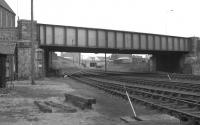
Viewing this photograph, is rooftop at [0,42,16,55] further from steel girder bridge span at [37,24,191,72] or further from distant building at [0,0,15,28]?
distant building at [0,0,15,28]

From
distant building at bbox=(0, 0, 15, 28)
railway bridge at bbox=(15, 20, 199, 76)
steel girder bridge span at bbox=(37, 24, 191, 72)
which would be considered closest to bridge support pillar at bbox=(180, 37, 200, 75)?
railway bridge at bbox=(15, 20, 199, 76)

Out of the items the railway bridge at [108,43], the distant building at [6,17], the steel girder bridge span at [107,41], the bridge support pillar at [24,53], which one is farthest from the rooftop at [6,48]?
the distant building at [6,17]

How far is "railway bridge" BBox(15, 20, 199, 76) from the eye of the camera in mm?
46312

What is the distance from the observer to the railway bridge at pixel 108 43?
46312 millimetres

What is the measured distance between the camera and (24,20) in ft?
147

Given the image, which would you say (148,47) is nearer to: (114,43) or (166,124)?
(114,43)

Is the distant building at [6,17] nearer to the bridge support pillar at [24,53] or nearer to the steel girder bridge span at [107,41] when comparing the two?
the steel girder bridge span at [107,41]

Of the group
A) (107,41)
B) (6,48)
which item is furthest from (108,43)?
(6,48)

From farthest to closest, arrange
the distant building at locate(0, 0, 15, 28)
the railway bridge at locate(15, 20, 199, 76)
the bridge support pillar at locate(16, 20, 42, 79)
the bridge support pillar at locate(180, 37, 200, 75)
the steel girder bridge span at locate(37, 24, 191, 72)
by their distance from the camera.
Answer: the distant building at locate(0, 0, 15, 28) → the bridge support pillar at locate(180, 37, 200, 75) → the steel girder bridge span at locate(37, 24, 191, 72) → the railway bridge at locate(15, 20, 199, 76) → the bridge support pillar at locate(16, 20, 42, 79)

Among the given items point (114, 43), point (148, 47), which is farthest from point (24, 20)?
point (148, 47)

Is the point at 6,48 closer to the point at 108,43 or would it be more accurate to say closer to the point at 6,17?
the point at 108,43

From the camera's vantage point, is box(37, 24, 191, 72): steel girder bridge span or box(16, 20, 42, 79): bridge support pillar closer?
box(16, 20, 42, 79): bridge support pillar

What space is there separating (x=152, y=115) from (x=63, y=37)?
123 ft

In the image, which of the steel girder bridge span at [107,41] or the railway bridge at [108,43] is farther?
the steel girder bridge span at [107,41]
